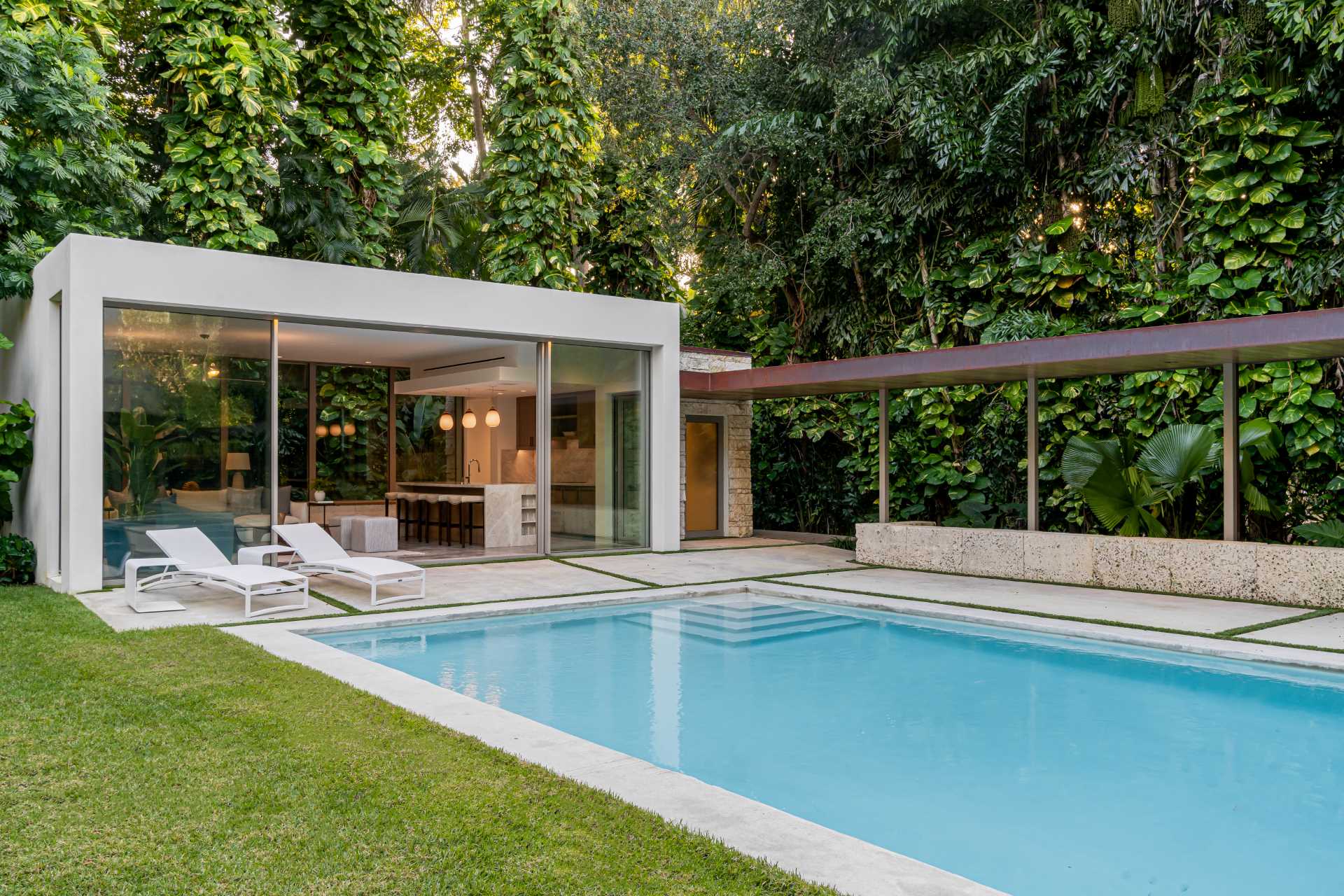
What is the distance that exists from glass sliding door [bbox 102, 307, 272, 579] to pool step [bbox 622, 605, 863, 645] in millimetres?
4587

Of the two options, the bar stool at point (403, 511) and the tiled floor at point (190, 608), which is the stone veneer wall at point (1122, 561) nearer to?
the tiled floor at point (190, 608)

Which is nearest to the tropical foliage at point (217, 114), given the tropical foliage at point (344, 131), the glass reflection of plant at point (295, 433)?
the tropical foliage at point (344, 131)

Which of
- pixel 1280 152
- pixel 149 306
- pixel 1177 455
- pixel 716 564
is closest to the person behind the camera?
pixel 149 306

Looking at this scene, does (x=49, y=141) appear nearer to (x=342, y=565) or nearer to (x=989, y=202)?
(x=342, y=565)

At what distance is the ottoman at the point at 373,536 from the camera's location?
13.3 metres

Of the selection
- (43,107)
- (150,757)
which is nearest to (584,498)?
(43,107)

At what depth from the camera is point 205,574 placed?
28.2 feet

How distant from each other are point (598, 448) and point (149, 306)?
5.81 meters

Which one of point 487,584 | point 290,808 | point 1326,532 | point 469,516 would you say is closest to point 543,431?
point 469,516

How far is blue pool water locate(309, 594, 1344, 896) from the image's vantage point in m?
3.78

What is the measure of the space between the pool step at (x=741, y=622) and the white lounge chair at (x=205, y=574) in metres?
3.12

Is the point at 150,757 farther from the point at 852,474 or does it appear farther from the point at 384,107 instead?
the point at 852,474

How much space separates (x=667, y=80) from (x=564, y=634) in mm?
12782

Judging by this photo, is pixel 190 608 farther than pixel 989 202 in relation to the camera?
No
